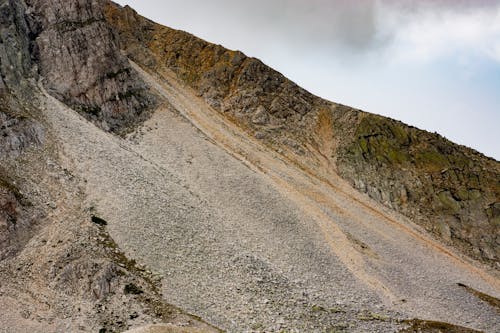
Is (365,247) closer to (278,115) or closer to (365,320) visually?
(365,320)

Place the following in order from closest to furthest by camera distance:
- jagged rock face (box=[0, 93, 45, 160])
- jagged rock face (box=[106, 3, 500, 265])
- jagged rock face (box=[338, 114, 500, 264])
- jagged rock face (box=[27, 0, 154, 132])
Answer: jagged rock face (box=[0, 93, 45, 160]) → jagged rock face (box=[27, 0, 154, 132]) → jagged rock face (box=[338, 114, 500, 264]) → jagged rock face (box=[106, 3, 500, 265])

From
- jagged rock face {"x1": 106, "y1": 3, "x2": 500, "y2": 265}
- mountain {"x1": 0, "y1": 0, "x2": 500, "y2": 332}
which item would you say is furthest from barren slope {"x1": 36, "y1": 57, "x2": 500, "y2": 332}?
jagged rock face {"x1": 106, "y1": 3, "x2": 500, "y2": 265}

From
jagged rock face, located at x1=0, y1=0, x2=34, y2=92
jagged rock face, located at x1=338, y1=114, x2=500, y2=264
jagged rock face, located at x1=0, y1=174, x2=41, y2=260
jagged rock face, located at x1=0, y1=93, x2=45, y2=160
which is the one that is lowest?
jagged rock face, located at x1=0, y1=174, x2=41, y2=260

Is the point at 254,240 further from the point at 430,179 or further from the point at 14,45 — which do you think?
the point at 430,179

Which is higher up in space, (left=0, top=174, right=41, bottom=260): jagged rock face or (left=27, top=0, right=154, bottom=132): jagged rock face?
(left=27, top=0, right=154, bottom=132): jagged rock face

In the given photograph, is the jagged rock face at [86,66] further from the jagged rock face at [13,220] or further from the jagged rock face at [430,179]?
the jagged rock face at [430,179]

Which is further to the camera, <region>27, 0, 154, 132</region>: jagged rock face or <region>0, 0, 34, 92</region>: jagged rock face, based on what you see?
<region>27, 0, 154, 132</region>: jagged rock face

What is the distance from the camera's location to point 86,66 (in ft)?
213

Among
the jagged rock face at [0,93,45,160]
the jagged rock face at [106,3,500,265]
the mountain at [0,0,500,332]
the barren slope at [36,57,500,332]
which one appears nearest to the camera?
the mountain at [0,0,500,332]

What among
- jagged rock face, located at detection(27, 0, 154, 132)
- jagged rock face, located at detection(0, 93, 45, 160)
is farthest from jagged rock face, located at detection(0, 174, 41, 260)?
jagged rock face, located at detection(27, 0, 154, 132)

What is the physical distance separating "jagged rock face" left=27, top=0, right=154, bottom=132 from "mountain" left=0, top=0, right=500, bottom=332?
23cm

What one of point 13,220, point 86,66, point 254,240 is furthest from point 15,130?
point 254,240

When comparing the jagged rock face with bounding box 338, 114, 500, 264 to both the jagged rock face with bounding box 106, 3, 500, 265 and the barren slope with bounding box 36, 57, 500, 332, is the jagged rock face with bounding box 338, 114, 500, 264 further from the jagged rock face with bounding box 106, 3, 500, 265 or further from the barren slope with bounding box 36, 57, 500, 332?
the barren slope with bounding box 36, 57, 500, 332

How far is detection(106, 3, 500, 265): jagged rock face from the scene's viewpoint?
70062 mm
